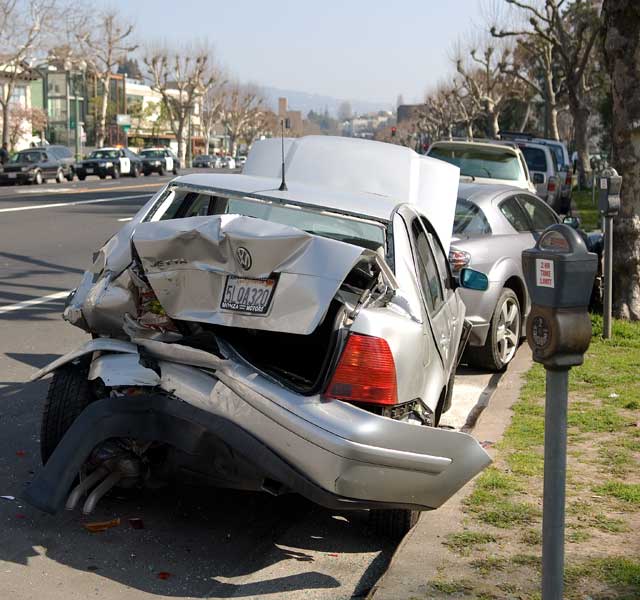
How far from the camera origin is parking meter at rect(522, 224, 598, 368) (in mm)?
3279

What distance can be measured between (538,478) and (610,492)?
0.42 metres

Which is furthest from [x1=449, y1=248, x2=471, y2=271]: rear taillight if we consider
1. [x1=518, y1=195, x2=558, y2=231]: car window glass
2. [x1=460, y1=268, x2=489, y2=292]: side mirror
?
[x1=460, y1=268, x2=489, y2=292]: side mirror

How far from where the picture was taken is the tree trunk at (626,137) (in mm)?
10250

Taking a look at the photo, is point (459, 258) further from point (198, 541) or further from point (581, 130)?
point (581, 130)

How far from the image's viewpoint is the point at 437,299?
5859mm

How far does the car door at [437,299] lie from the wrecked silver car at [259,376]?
0.47ft

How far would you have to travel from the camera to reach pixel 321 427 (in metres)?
4.30

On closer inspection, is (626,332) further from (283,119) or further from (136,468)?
(136,468)

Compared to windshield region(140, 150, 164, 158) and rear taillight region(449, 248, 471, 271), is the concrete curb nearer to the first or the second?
rear taillight region(449, 248, 471, 271)

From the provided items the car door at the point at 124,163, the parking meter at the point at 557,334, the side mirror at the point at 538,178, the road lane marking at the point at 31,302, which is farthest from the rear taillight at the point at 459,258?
the car door at the point at 124,163

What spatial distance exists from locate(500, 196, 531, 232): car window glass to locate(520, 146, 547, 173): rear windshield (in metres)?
13.6

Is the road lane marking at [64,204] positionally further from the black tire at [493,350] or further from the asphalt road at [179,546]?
the asphalt road at [179,546]

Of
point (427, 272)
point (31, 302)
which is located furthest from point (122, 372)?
point (31, 302)

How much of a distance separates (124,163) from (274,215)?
46.5m
